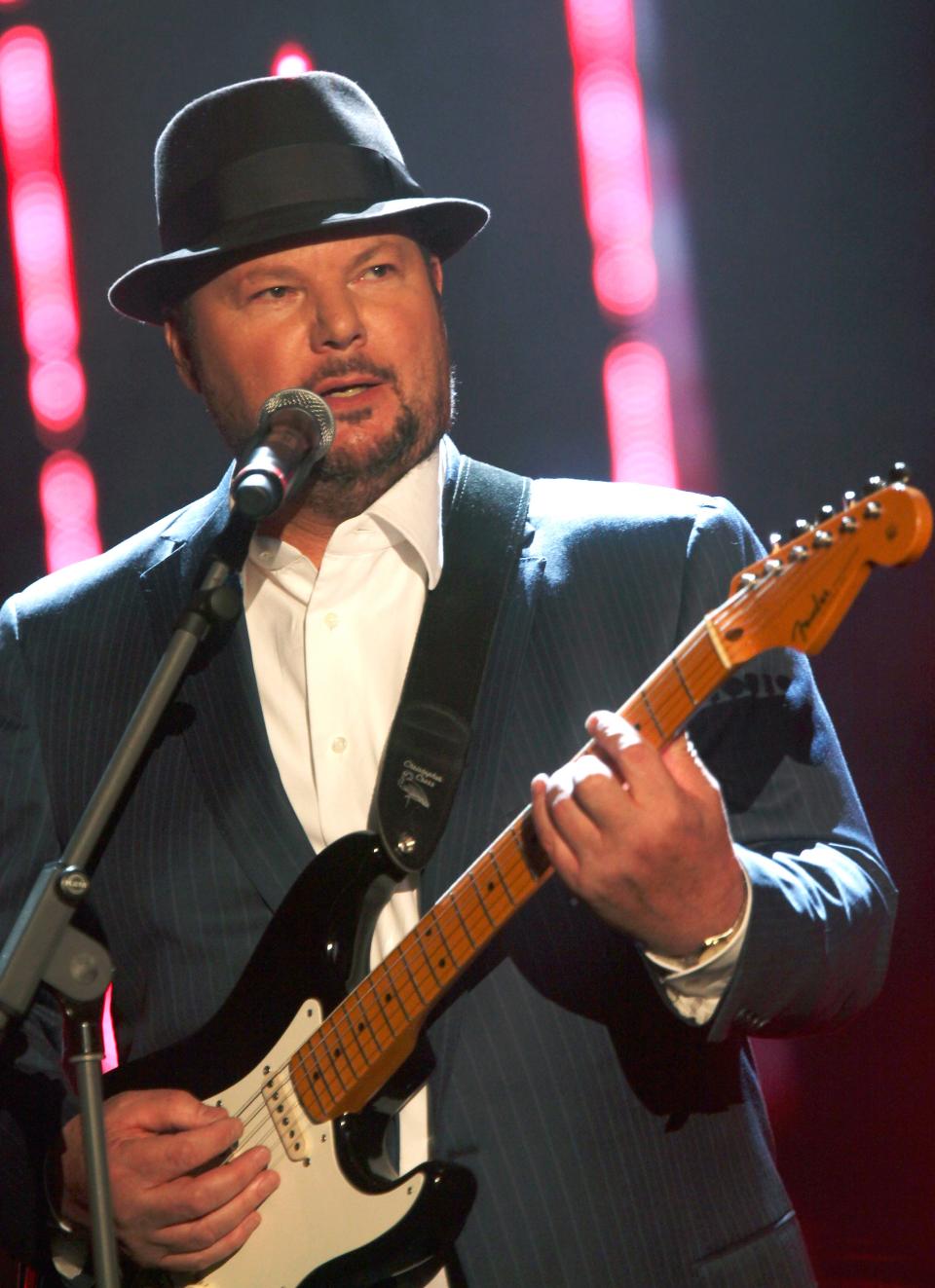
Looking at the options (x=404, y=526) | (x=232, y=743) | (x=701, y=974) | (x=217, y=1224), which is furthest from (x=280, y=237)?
(x=217, y=1224)

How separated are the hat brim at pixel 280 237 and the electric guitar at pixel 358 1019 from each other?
2.75 ft

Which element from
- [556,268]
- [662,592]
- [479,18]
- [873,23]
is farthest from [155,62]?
[662,592]

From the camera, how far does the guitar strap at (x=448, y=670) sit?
184 centimetres

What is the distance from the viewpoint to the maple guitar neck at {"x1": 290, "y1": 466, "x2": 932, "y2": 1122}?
144 centimetres

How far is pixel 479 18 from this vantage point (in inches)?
121

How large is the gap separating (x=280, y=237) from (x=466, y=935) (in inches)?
39.1

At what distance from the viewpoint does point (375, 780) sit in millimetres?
1980

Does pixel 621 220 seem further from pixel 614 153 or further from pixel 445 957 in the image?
pixel 445 957

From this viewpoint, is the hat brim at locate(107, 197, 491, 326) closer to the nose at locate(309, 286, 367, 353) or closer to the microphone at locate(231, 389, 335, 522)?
the nose at locate(309, 286, 367, 353)

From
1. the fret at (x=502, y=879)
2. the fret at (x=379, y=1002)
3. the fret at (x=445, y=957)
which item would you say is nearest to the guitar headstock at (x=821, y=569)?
the fret at (x=502, y=879)

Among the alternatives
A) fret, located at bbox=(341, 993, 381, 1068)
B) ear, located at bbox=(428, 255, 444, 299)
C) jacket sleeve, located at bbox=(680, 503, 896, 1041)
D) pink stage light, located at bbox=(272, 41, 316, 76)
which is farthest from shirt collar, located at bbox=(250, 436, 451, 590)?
pink stage light, located at bbox=(272, 41, 316, 76)

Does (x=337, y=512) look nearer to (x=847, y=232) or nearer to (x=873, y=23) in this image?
(x=847, y=232)

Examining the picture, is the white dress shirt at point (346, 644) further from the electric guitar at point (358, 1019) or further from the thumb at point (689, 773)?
the thumb at point (689, 773)

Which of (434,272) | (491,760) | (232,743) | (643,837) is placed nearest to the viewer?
(643,837)
